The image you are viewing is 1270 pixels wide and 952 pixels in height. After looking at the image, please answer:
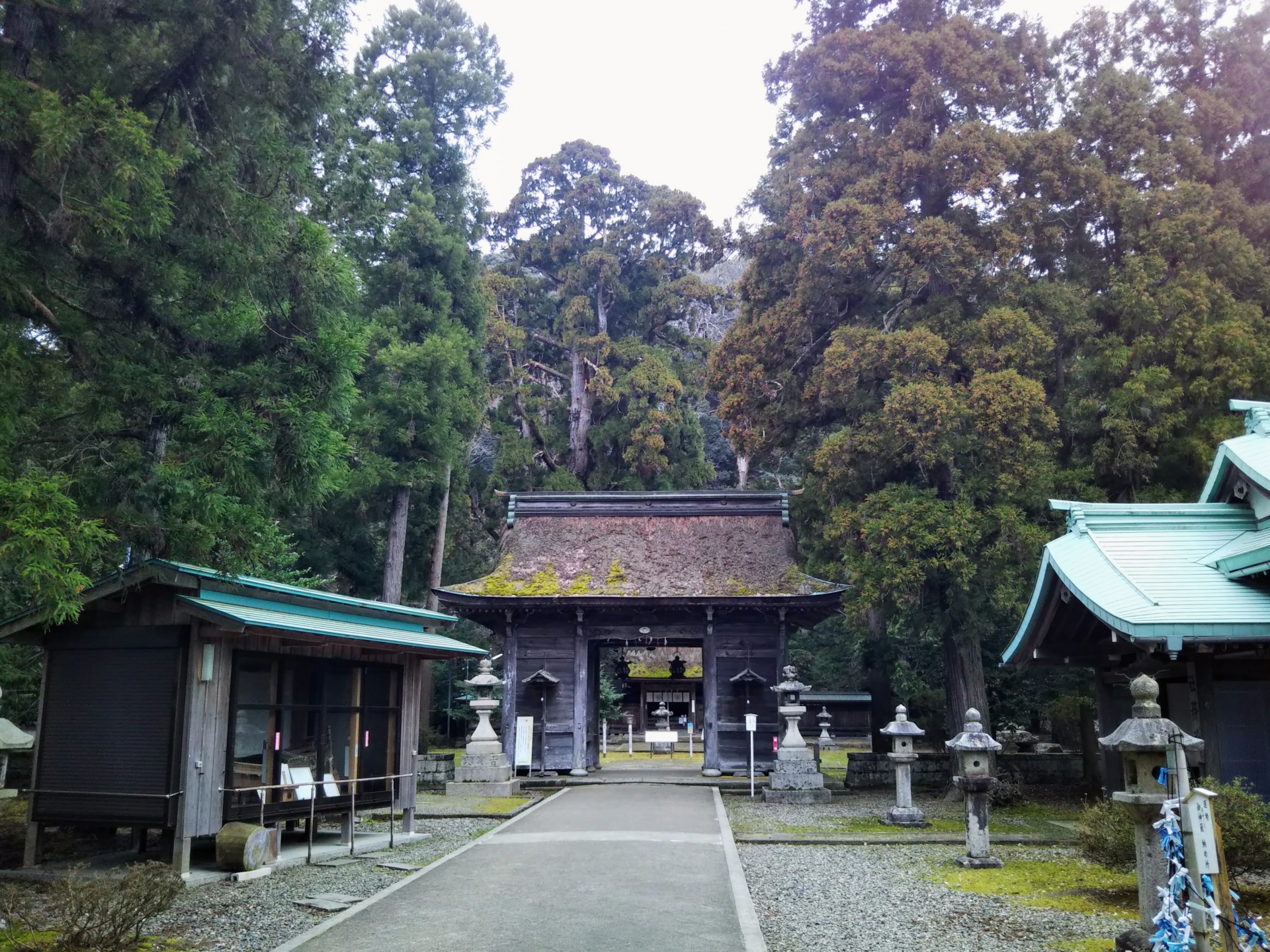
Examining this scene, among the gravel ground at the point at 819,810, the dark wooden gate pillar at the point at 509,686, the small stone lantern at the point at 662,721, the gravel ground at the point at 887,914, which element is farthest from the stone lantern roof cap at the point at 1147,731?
the small stone lantern at the point at 662,721

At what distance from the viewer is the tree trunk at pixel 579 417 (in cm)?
3811

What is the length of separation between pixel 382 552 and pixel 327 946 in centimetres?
2656

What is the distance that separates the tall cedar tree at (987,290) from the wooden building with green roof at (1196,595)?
4.75 meters

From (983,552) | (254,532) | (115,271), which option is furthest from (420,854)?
(983,552)

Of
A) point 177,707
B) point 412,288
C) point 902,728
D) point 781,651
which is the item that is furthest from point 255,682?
point 412,288

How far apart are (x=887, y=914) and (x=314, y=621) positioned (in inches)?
267

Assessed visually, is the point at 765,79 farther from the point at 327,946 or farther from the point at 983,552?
the point at 327,946

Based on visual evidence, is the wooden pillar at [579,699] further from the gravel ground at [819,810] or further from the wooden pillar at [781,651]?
the wooden pillar at [781,651]

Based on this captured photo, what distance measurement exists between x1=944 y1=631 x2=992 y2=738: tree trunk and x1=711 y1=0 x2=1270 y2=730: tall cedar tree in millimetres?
54

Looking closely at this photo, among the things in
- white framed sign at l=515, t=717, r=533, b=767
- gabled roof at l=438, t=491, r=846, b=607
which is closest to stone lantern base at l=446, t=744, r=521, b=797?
white framed sign at l=515, t=717, r=533, b=767

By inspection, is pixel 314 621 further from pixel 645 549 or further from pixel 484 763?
pixel 645 549

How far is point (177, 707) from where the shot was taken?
9469mm

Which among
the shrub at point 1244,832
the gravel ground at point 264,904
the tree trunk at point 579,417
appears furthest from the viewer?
the tree trunk at point 579,417

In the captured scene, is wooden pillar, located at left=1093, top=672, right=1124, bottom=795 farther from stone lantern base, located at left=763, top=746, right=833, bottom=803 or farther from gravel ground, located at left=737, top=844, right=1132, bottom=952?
stone lantern base, located at left=763, top=746, right=833, bottom=803
